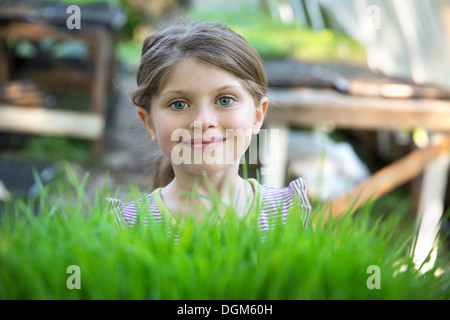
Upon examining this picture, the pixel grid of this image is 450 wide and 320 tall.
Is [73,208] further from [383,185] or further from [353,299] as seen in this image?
[383,185]

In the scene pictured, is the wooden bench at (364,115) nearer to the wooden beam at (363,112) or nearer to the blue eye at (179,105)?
the wooden beam at (363,112)

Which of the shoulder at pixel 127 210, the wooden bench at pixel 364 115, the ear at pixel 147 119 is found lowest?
the shoulder at pixel 127 210

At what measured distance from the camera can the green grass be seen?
560 millimetres

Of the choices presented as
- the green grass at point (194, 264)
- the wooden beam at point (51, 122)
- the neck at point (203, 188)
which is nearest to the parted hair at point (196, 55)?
the neck at point (203, 188)

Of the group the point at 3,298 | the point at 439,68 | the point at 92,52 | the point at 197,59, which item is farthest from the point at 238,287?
the point at 92,52

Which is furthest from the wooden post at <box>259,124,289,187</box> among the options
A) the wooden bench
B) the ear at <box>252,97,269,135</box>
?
the ear at <box>252,97,269,135</box>

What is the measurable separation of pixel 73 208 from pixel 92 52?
13.9ft

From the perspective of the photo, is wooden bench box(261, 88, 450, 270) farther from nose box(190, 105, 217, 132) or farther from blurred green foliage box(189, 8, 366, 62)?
nose box(190, 105, 217, 132)

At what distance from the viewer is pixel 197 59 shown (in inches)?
30.2

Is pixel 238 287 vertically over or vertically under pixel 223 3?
under

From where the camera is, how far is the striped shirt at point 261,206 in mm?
734

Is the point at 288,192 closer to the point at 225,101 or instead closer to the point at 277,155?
the point at 225,101

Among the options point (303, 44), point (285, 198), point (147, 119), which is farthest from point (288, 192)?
point (303, 44)

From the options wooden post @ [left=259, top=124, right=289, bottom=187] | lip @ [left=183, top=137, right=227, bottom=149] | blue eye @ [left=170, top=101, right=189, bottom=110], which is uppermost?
wooden post @ [left=259, top=124, right=289, bottom=187]
